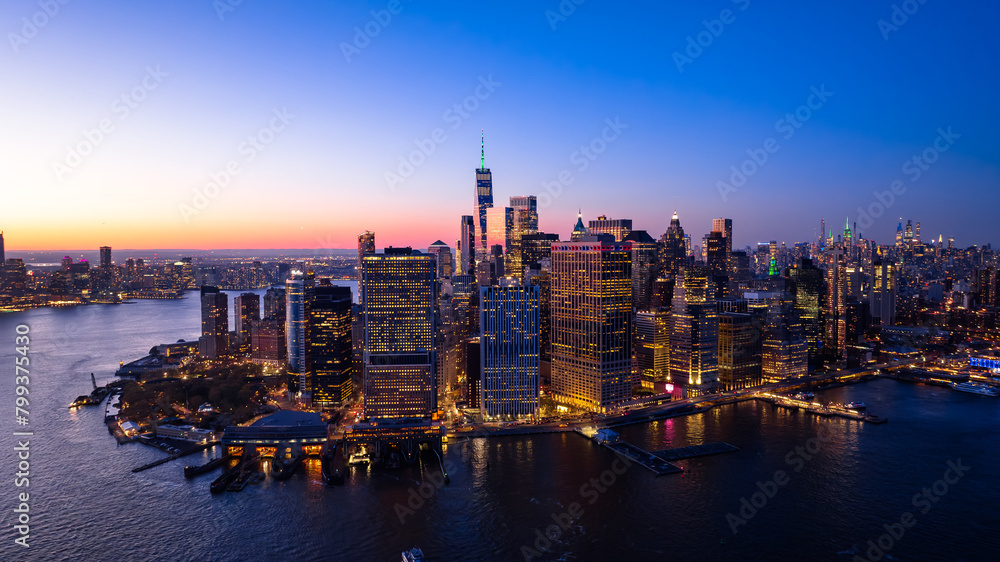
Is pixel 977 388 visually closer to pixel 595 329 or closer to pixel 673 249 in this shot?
pixel 595 329

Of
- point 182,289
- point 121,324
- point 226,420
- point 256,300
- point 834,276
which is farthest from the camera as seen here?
point 182,289

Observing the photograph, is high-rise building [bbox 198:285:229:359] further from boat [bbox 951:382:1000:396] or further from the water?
boat [bbox 951:382:1000:396]

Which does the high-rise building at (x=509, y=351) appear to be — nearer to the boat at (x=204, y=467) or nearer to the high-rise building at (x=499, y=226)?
the boat at (x=204, y=467)

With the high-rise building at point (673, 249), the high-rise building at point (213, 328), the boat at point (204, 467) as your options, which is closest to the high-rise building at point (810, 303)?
the high-rise building at point (673, 249)

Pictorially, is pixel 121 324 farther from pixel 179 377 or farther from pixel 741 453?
pixel 741 453

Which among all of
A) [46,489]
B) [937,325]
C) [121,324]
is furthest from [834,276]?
[121,324]

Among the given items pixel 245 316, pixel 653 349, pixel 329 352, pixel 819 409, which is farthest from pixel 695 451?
pixel 245 316
